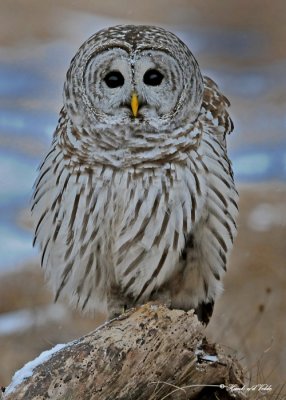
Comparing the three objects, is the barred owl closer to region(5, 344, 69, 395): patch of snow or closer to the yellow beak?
the yellow beak

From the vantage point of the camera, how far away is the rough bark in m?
2.94

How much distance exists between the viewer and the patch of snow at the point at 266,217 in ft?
23.5

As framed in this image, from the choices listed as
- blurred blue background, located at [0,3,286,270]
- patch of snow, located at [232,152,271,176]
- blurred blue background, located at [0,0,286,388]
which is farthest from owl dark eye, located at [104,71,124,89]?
patch of snow, located at [232,152,271,176]

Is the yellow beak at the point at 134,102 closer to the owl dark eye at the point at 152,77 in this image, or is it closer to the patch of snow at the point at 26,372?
the owl dark eye at the point at 152,77

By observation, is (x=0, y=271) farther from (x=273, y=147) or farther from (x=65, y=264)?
(x=65, y=264)

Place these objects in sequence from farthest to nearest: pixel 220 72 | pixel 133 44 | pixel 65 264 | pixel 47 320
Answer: pixel 220 72 < pixel 47 320 < pixel 65 264 < pixel 133 44

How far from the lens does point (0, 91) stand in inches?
342

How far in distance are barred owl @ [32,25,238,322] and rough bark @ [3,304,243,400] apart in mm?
281

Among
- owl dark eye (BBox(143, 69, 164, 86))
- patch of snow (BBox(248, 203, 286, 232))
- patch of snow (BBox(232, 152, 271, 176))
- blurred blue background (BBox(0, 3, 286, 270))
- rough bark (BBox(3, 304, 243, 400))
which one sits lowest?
rough bark (BBox(3, 304, 243, 400))

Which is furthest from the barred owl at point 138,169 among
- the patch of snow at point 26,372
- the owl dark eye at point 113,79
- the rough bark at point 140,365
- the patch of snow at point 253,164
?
the patch of snow at point 253,164

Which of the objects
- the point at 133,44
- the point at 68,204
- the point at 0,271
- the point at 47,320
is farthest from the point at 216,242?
the point at 0,271

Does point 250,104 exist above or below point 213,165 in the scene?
above

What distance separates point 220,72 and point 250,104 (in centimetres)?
41

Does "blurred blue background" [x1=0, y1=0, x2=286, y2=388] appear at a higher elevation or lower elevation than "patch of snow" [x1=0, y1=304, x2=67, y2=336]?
higher
